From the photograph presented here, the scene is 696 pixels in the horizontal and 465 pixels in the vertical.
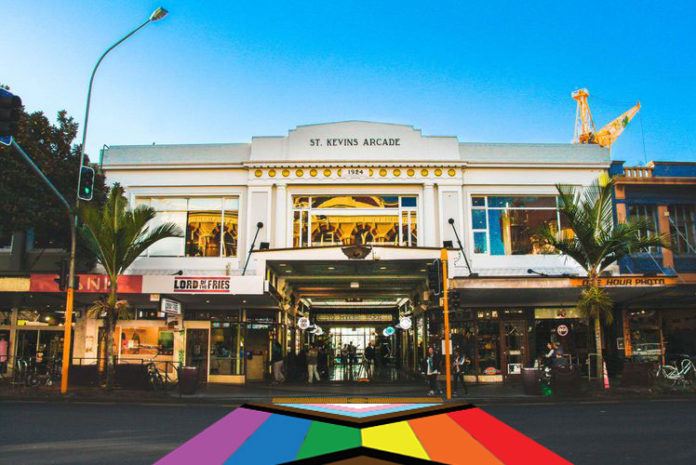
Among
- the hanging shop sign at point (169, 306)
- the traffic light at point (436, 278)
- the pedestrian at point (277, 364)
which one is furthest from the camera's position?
the pedestrian at point (277, 364)

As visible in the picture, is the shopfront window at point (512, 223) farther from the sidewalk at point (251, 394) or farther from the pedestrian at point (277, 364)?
the pedestrian at point (277, 364)

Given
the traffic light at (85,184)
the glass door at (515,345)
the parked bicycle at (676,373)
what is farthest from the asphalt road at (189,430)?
the glass door at (515,345)

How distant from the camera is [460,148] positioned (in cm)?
2538

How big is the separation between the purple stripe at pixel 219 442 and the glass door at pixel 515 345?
963 inches

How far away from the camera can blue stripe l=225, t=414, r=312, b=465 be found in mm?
1354

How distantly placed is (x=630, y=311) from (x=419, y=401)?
85.6 feet

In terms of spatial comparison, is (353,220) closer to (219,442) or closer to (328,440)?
(219,442)

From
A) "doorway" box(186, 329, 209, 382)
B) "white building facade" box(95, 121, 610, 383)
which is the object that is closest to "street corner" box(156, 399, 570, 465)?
"white building facade" box(95, 121, 610, 383)

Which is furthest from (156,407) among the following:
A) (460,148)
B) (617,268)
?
(617,268)

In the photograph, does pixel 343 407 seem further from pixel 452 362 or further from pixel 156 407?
pixel 452 362

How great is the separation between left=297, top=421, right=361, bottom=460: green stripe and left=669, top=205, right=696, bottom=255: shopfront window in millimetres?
26884

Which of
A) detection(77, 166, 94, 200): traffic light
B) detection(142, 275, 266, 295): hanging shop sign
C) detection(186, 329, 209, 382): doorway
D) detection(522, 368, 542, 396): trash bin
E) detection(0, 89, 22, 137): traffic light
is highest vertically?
detection(77, 166, 94, 200): traffic light

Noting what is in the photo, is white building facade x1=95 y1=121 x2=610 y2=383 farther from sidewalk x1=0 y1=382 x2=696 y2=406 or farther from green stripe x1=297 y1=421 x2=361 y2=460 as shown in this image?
green stripe x1=297 y1=421 x2=361 y2=460

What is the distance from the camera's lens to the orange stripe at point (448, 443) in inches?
54.4
